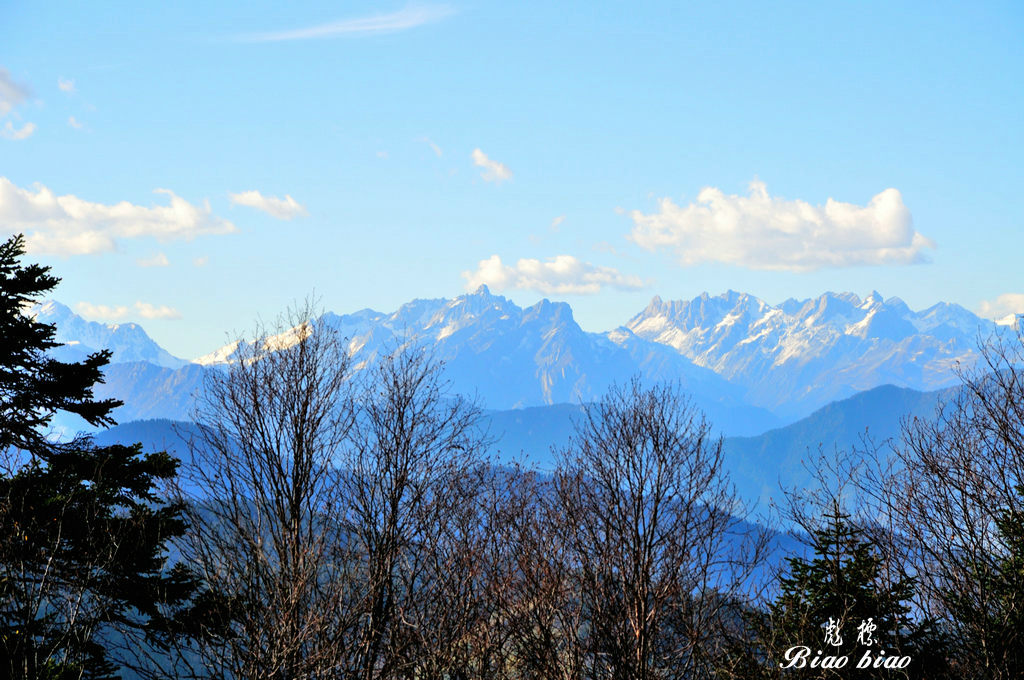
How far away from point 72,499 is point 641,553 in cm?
1353

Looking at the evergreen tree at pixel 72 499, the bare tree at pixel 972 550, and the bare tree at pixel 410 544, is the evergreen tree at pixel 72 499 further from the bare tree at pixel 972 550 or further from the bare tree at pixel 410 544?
the bare tree at pixel 972 550

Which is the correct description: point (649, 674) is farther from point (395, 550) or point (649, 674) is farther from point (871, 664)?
point (395, 550)

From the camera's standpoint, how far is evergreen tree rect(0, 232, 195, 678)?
15.6m

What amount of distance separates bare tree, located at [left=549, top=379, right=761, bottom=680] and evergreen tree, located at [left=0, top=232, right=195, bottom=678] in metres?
8.57

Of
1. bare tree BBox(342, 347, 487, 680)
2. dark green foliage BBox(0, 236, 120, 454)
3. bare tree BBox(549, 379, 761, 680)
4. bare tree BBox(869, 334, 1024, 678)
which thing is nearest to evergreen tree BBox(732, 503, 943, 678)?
bare tree BBox(869, 334, 1024, 678)

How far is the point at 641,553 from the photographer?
2286cm

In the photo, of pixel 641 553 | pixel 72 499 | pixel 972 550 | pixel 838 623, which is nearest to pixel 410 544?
pixel 641 553

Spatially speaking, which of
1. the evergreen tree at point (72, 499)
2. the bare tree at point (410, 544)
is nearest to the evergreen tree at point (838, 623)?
the bare tree at point (410, 544)

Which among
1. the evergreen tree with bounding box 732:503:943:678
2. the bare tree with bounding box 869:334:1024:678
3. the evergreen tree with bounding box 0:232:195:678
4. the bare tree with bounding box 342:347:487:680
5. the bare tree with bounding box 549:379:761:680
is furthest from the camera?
the bare tree with bounding box 549:379:761:680

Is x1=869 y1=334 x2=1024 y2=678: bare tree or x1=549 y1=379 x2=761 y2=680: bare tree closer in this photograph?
x1=869 y1=334 x2=1024 y2=678: bare tree

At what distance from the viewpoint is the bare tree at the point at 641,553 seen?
1934 centimetres

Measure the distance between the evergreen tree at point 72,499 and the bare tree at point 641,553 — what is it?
8571 mm

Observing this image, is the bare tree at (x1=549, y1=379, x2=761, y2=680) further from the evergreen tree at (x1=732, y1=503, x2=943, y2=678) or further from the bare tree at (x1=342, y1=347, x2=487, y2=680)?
the bare tree at (x1=342, y1=347, x2=487, y2=680)

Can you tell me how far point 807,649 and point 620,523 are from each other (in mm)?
6394
